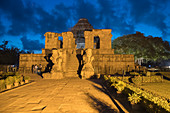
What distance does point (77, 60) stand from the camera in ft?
67.5

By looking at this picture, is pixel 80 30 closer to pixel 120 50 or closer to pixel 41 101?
pixel 120 50

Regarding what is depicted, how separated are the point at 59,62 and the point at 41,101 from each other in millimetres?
10801

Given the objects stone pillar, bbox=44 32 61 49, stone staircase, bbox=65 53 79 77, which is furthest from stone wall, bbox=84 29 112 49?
stone pillar, bbox=44 32 61 49

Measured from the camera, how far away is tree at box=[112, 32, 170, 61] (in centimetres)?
4397

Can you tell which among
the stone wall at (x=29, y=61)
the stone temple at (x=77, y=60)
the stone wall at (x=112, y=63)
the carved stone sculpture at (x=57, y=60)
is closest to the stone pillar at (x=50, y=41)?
the stone temple at (x=77, y=60)

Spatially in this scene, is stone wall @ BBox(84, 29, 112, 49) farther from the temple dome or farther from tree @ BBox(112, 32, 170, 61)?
tree @ BBox(112, 32, 170, 61)

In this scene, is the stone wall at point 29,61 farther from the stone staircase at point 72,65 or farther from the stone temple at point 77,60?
the stone staircase at point 72,65

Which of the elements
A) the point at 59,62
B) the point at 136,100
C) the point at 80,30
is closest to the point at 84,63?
the point at 59,62

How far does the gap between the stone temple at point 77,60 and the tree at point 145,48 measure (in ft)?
76.3

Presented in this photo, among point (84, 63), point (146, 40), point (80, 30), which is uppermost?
point (80, 30)

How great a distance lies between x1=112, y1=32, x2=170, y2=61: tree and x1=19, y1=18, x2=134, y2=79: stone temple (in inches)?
915

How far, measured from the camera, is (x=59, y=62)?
17.4 metres

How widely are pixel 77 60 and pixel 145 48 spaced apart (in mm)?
34964

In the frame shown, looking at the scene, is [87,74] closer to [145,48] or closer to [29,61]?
[29,61]
